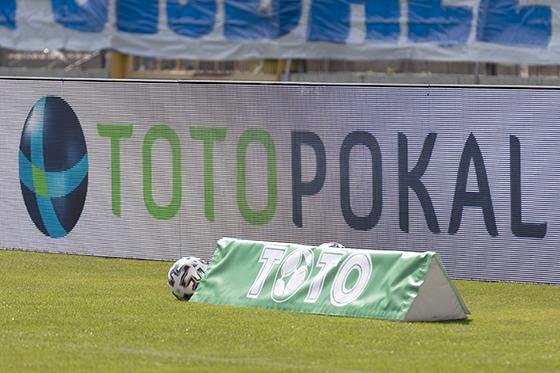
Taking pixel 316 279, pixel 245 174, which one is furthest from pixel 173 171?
pixel 316 279

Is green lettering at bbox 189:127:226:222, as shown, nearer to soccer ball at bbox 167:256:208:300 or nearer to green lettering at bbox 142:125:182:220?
green lettering at bbox 142:125:182:220

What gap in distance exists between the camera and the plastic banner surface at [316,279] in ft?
39.7

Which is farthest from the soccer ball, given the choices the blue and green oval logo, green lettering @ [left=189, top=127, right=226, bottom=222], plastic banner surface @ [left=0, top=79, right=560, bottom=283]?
the blue and green oval logo

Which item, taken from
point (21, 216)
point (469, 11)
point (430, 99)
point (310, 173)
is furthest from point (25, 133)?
point (469, 11)

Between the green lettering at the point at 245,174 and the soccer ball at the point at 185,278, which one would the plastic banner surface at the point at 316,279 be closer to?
the soccer ball at the point at 185,278

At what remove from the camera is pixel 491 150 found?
48.7 feet

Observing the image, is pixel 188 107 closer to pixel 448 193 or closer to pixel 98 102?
pixel 98 102

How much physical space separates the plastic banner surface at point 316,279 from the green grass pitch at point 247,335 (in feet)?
0.66

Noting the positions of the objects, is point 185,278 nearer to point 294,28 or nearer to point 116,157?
point 116,157

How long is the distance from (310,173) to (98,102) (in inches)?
122

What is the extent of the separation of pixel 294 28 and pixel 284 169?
13.0m

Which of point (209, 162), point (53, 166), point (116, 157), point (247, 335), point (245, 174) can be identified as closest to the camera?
point (247, 335)

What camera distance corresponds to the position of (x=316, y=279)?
12641 mm

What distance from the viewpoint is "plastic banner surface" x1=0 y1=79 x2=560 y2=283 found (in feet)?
48.3
